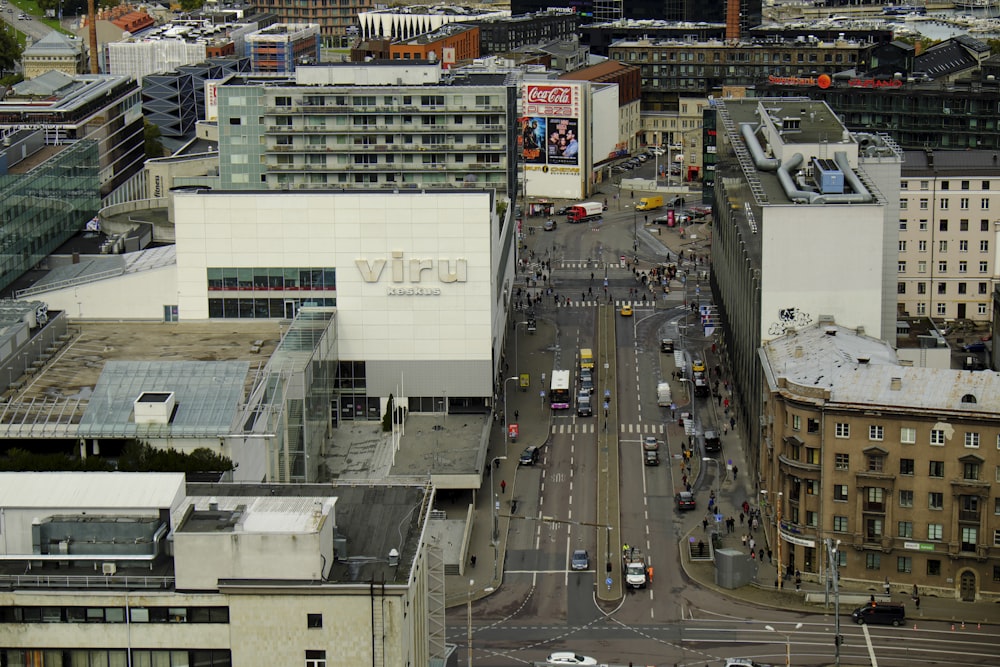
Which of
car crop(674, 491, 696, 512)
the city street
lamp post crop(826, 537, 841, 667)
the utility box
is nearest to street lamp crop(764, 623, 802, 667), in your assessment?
the city street

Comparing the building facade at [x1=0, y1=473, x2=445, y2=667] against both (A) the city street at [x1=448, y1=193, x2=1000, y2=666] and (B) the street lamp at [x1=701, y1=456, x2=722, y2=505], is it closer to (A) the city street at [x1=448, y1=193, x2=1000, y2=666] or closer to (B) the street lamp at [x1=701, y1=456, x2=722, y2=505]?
(A) the city street at [x1=448, y1=193, x2=1000, y2=666]

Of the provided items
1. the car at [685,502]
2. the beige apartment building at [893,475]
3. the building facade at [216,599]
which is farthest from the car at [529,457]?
the building facade at [216,599]

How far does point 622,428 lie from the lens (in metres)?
184

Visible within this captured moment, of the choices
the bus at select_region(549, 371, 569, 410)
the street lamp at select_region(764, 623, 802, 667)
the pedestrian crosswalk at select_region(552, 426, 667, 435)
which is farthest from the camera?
the bus at select_region(549, 371, 569, 410)

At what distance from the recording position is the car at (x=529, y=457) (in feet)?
568

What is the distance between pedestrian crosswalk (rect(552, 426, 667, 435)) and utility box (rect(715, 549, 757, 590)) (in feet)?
127

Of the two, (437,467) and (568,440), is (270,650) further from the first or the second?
(568,440)

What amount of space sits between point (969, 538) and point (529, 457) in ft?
152

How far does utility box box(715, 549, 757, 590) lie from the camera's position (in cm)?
14325

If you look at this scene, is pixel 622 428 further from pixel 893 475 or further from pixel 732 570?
pixel 893 475

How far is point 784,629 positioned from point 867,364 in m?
21.6

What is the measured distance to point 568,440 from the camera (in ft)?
593

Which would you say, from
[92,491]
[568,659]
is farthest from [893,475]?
[92,491]

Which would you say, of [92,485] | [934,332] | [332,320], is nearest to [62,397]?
[332,320]
